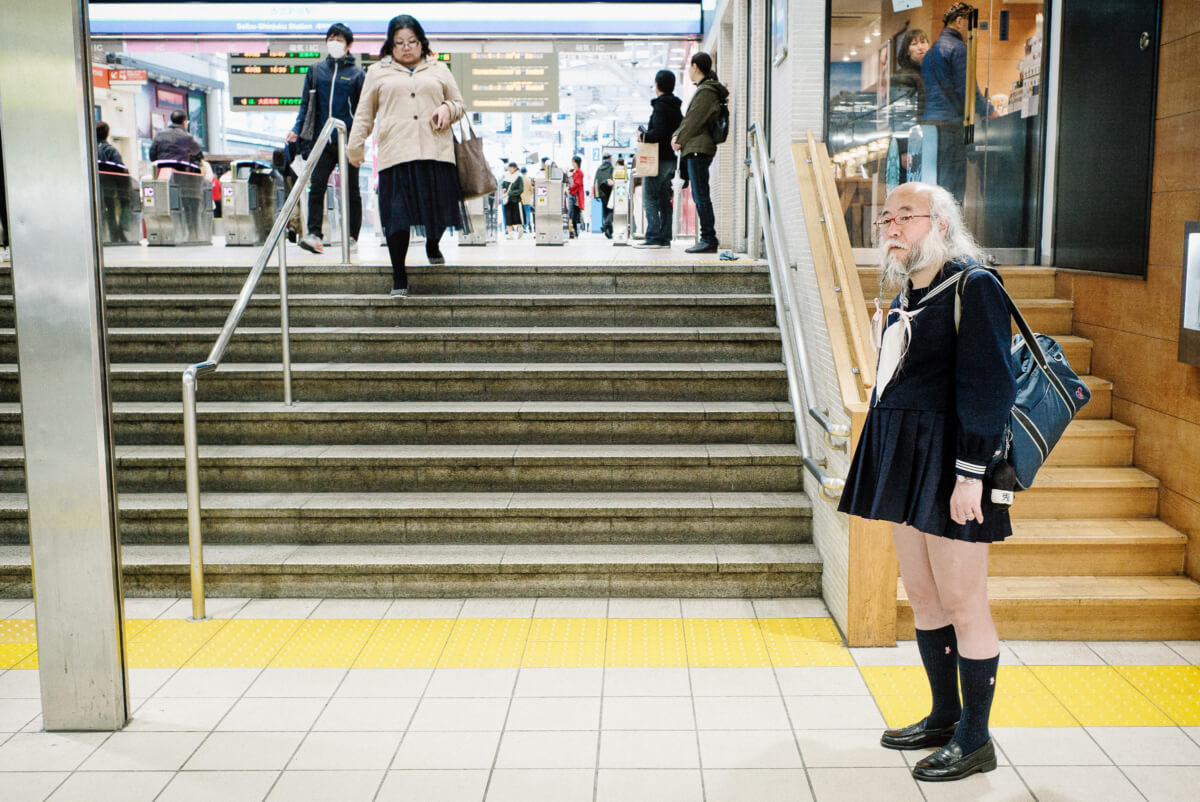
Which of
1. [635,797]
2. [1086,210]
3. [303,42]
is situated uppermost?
[303,42]

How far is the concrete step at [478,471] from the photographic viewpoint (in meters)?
4.68

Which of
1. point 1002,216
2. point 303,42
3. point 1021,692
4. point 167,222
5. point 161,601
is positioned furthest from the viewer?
point 303,42

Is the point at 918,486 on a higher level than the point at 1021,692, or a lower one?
higher

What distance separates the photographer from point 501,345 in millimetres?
5531

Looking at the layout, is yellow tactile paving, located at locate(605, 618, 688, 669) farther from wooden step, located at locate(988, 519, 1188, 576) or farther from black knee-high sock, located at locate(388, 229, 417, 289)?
black knee-high sock, located at locate(388, 229, 417, 289)

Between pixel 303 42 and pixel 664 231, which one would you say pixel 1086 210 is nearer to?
pixel 664 231

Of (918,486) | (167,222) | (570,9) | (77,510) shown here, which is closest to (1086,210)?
(918,486)

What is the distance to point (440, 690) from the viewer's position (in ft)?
11.0

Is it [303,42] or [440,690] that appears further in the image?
[303,42]

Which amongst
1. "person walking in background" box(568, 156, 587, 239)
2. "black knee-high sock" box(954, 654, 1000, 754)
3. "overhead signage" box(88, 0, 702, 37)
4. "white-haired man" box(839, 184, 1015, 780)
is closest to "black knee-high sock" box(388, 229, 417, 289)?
"white-haired man" box(839, 184, 1015, 780)

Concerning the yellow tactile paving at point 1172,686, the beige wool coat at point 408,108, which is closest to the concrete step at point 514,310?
the beige wool coat at point 408,108

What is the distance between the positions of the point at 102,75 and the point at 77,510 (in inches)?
590

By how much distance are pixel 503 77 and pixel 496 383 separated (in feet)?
27.5

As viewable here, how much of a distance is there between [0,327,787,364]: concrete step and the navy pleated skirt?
9.28ft
